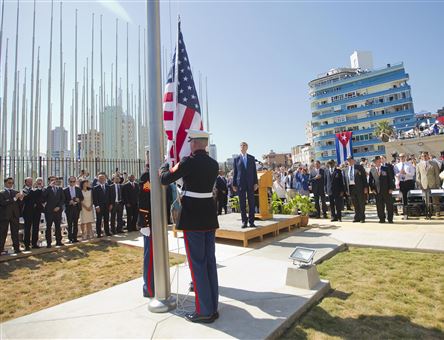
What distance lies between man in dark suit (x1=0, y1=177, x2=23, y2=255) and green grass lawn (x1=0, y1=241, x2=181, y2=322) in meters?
0.84

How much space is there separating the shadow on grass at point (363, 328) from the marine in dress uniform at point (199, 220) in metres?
0.89

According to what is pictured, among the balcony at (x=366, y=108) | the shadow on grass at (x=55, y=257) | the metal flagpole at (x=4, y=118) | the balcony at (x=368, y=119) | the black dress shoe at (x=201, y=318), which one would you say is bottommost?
the shadow on grass at (x=55, y=257)

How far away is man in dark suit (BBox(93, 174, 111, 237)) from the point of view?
9.65 meters

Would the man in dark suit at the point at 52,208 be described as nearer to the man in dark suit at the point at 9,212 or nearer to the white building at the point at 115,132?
the man in dark suit at the point at 9,212

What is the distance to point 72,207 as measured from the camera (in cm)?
894

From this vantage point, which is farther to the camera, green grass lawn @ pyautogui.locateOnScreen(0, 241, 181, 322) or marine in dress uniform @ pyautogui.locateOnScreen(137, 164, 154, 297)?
green grass lawn @ pyautogui.locateOnScreen(0, 241, 181, 322)

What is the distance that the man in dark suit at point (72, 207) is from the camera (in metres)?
8.88

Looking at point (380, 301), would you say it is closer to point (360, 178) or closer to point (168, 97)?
point (168, 97)

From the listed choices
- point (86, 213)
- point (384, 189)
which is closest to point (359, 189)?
point (384, 189)

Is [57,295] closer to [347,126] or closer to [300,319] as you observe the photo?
[300,319]

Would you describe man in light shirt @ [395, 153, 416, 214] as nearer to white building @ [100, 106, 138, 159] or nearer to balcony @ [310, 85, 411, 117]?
white building @ [100, 106, 138, 159]

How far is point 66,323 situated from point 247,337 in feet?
6.59

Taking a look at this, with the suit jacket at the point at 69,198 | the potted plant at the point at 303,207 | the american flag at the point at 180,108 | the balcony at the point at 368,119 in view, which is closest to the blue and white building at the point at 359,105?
the balcony at the point at 368,119

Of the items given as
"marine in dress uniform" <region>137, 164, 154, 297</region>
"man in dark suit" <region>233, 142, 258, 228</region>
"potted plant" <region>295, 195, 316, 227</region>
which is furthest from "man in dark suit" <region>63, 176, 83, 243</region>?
"potted plant" <region>295, 195, 316, 227</region>
